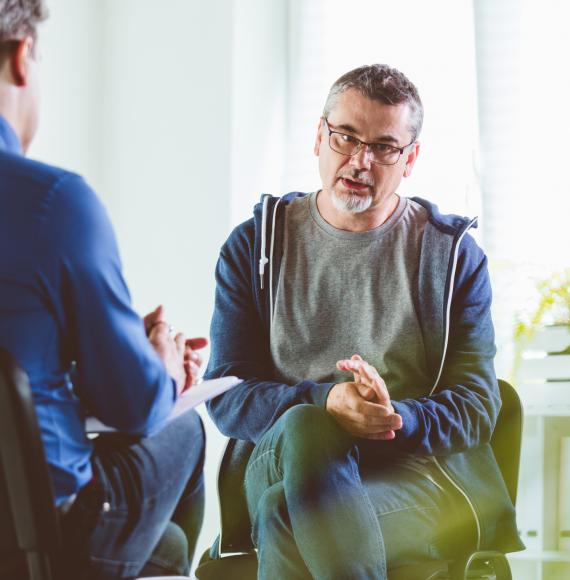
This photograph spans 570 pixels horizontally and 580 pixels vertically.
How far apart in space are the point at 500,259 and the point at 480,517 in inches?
47.2

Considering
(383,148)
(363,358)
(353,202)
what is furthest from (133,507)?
(383,148)

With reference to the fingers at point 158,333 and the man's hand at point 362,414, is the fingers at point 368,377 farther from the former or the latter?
the fingers at point 158,333

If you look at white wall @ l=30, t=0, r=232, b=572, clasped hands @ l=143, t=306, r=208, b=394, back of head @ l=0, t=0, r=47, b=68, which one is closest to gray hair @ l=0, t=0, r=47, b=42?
back of head @ l=0, t=0, r=47, b=68

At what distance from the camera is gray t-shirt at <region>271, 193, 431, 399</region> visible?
184 cm

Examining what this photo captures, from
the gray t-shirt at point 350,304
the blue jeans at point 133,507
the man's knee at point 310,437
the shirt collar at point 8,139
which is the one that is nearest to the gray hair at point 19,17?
the shirt collar at point 8,139

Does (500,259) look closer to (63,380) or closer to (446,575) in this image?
(446,575)

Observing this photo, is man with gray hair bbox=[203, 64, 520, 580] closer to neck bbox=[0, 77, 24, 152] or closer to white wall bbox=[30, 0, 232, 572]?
neck bbox=[0, 77, 24, 152]

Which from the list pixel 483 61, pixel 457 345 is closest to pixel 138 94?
pixel 483 61

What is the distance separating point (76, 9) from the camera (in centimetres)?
304

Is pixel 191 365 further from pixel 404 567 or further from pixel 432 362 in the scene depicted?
pixel 432 362

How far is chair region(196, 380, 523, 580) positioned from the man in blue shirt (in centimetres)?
45

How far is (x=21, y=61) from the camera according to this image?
1.16 meters

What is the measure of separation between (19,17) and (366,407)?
856mm

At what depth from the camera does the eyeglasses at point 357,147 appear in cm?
194
